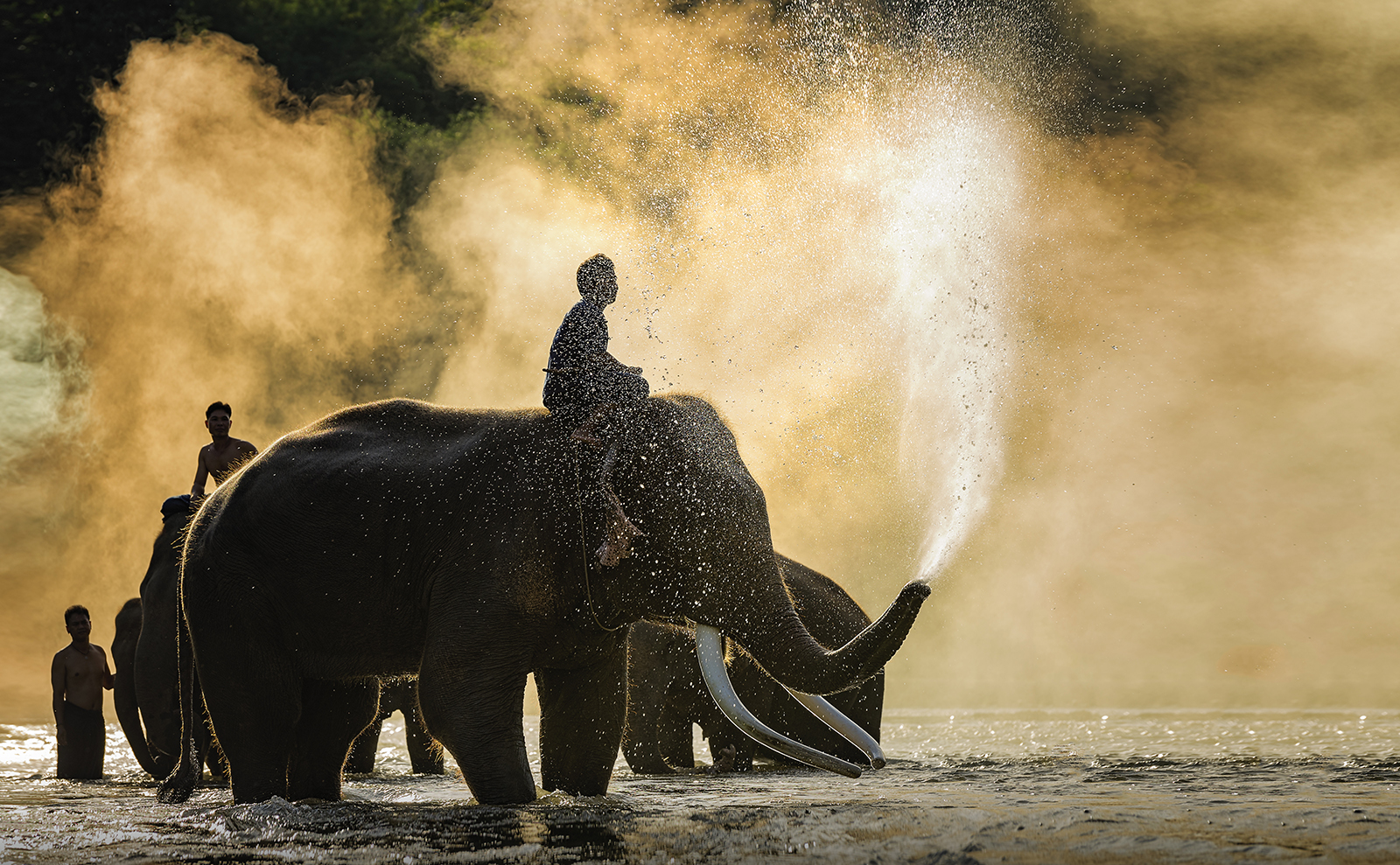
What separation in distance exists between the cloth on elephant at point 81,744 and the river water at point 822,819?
1.85 meters

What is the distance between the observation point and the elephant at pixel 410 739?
11070 mm

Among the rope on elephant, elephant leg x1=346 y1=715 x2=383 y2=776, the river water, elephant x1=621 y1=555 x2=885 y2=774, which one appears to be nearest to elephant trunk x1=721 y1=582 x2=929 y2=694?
the river water

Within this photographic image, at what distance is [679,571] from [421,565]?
134 centimetres

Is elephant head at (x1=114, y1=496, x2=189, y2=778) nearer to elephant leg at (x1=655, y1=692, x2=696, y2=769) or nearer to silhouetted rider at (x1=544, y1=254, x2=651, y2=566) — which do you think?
elephant leg at (x1=655, y1=692, x2=696, y2=769)

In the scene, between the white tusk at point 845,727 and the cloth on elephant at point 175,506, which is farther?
the cloth on elephant at point 175,506

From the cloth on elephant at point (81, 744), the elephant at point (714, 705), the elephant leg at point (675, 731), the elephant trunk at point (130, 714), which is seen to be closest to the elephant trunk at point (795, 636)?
the elephant at point (714, 705)

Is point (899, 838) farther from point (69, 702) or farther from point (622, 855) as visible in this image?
point (69, 702)

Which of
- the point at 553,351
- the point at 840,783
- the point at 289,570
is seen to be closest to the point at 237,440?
the point at 289,570

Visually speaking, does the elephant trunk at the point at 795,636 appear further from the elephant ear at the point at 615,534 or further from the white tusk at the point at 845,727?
the elephant ear at the point at 615,534

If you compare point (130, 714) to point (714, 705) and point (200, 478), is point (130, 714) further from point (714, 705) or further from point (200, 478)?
point (714, 705)

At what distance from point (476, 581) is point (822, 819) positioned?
6.79 ft

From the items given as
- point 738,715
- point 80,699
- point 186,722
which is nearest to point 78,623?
point 80,699

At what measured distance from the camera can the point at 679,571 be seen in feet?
22.1

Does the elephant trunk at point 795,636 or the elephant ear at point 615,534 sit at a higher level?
the elephant ear at point 615,534
